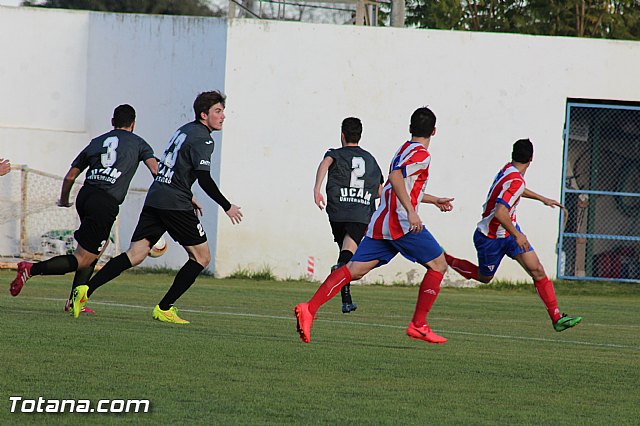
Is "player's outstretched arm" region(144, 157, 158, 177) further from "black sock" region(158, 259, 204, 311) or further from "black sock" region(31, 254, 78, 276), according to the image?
"black sock" region(31, 254, 78, 276)

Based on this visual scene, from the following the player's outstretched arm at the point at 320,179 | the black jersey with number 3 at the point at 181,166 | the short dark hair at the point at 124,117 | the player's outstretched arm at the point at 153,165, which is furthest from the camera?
the player's outstretched arm at the point at 320,179

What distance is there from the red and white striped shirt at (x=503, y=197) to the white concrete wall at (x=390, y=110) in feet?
31.7

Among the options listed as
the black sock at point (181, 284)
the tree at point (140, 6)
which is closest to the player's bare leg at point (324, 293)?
the black sock at point (181, 284)

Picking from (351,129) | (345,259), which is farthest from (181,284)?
(351,129)

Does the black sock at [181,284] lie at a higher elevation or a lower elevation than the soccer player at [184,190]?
lower

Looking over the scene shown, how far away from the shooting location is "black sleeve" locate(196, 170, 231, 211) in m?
10.1

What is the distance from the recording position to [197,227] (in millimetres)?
10594

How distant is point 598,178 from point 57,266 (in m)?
14.5

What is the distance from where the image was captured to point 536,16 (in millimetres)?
33719

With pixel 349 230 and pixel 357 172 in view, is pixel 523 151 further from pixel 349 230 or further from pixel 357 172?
pixel 349 230

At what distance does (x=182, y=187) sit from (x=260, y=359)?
2.83 metres

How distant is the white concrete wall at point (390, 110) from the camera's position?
821 inches

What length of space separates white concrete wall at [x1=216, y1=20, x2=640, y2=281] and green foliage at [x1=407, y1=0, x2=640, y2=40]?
11.5 metres

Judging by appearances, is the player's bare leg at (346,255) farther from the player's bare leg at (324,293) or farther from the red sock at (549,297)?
the player's bare leg at (324,293)
